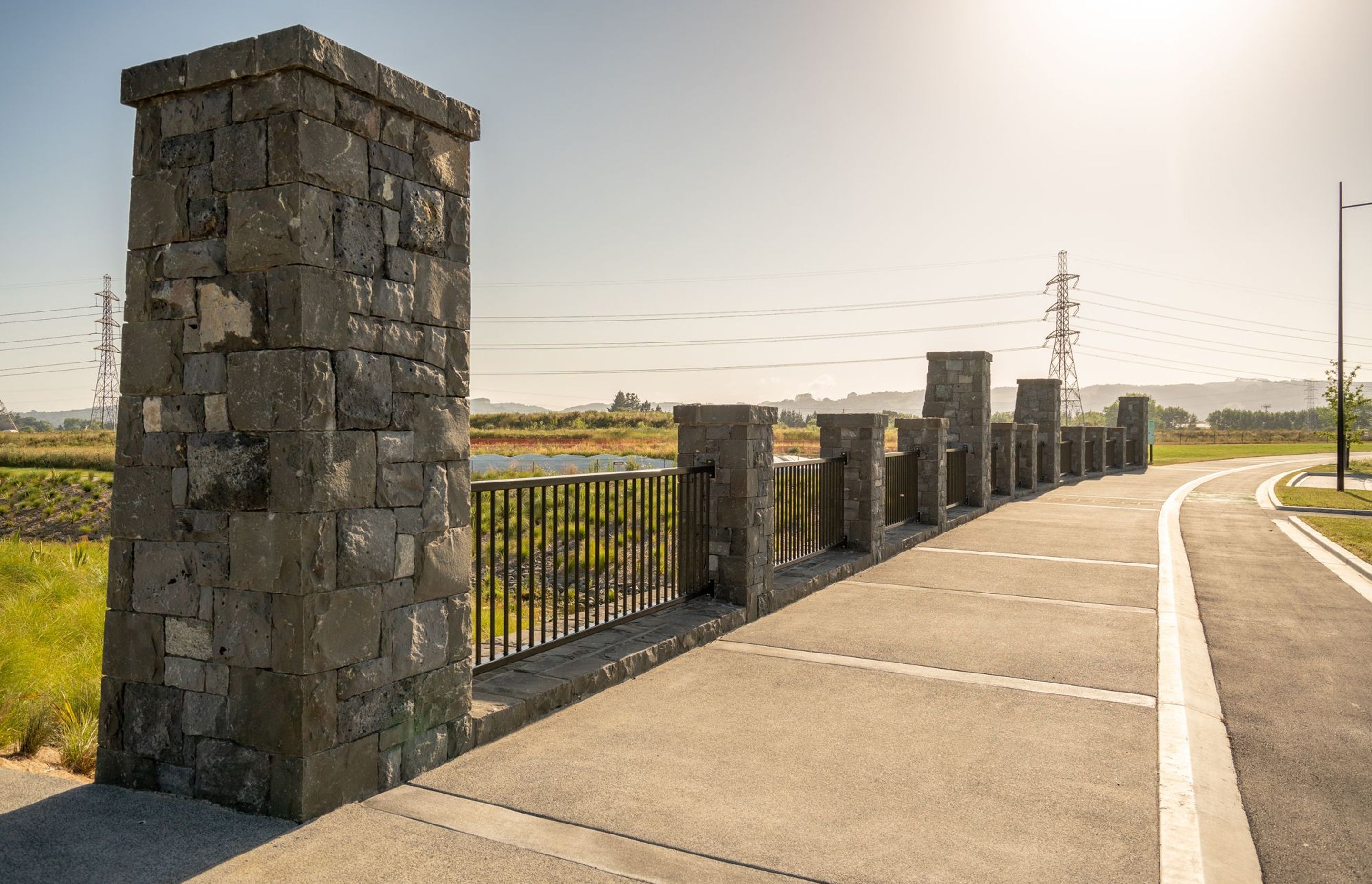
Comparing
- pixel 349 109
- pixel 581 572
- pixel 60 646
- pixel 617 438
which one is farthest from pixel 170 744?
pixel 617 438

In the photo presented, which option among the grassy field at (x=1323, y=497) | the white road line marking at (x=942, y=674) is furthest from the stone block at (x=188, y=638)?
the grassy field at (x=1323, y=497)

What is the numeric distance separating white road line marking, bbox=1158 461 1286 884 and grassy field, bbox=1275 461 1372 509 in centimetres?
1393

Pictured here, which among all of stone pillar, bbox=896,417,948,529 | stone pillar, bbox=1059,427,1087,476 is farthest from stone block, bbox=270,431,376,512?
stone pillar, bbox=1059,427,1087,476

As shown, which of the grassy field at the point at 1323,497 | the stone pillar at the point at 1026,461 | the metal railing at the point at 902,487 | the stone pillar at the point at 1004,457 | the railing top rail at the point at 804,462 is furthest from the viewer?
the stone pillar at the point at 1026,461

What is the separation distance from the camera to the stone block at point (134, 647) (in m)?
3.76

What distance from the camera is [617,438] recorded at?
4762cm

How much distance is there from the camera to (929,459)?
43.2 feet

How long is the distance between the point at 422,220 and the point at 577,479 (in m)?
1.97

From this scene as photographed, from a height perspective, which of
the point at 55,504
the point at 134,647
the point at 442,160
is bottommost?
the point at 55,504

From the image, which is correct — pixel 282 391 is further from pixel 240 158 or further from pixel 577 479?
pixel 577 479

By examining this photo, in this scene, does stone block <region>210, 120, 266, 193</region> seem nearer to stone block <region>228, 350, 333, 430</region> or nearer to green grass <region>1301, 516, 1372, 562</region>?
stone block <region>228, 350, 333, 430</region>

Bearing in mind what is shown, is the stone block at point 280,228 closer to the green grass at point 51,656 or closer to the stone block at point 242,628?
the stone block at point 242,628

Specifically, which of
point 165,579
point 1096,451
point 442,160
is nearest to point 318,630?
point 165,579

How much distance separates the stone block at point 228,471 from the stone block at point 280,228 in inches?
29.4
